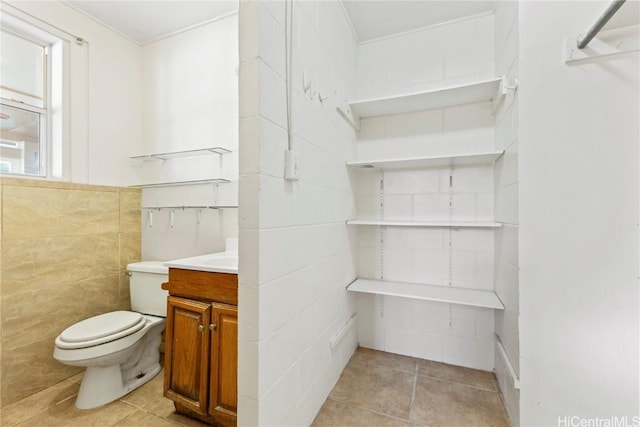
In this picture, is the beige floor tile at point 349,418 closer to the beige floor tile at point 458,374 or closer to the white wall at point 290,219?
the white wall at point 290,219

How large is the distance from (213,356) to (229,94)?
1.70 metres

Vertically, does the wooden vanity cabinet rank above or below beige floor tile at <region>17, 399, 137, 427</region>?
above

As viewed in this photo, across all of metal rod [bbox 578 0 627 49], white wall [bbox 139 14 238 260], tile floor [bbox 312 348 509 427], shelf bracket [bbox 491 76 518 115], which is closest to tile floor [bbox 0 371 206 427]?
tile floor [bbox 312 348 509 427]

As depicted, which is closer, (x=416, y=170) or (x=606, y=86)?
(x=606, y=86)

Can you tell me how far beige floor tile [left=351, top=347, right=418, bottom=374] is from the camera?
5.83ft

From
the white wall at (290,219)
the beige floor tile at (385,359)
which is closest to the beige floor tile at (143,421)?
the white wall at (290,219)

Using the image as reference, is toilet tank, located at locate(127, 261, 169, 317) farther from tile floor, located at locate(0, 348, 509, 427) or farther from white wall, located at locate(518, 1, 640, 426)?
white wall, located at locate(518, 1, 640, 426)

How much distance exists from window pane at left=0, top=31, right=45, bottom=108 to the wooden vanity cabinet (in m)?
1.68

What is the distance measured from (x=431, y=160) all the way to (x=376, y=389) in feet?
4.66

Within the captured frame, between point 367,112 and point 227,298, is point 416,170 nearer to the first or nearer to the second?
point 367,112

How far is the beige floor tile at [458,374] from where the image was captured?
1.59 metres

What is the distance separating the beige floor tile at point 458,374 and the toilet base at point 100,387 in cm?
182

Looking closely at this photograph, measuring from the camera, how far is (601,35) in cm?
113

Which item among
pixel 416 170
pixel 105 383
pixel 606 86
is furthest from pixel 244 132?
pixel 105 383
